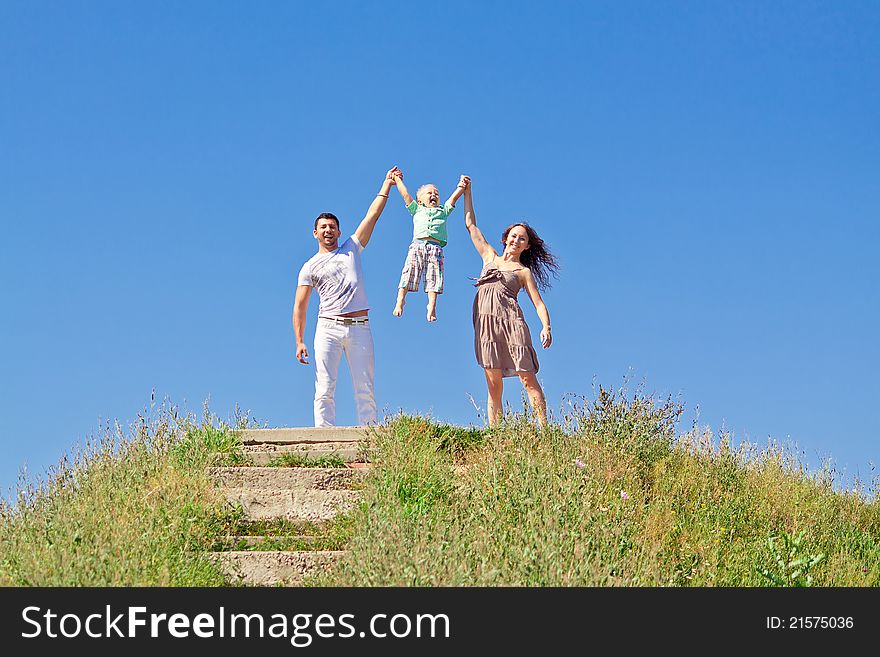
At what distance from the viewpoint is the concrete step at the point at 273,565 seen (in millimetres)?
7316

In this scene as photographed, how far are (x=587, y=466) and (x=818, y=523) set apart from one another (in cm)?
335

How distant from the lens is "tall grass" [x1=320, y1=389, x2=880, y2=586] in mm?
6301

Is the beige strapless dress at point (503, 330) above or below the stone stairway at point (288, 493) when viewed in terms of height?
above

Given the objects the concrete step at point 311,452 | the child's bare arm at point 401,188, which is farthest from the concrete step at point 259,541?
the child's bare arm at point 401,188

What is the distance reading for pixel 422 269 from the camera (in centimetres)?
1071

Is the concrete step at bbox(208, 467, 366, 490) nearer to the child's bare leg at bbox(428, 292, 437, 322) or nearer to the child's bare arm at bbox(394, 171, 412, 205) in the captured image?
the child's bare leg at bbox(428, 292, 437, 322)

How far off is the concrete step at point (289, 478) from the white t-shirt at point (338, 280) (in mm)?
2238

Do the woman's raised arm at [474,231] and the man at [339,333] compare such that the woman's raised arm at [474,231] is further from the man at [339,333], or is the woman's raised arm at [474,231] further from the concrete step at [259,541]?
the concrete step at [259,541]

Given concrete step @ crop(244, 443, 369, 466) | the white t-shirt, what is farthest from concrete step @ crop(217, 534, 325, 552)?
the white t-shirt

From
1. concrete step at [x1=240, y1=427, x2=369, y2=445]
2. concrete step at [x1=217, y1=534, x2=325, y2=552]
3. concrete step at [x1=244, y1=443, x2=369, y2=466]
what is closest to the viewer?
concrete step at [x1=217, y1=534, x2=325, y2=552]

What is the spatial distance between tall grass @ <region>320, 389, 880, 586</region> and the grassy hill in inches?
0.9
